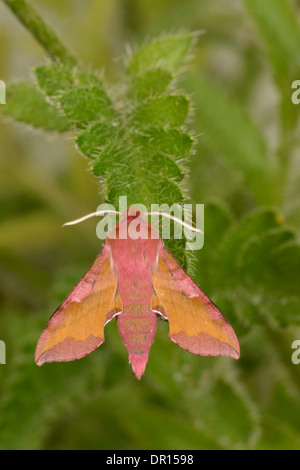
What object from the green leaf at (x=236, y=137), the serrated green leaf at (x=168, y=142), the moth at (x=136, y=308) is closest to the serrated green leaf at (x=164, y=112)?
the serrated green leaf at (x=168, y=142)

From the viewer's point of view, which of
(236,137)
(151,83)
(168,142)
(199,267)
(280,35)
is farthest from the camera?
(236,137)

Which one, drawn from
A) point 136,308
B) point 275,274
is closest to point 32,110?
point 136,308

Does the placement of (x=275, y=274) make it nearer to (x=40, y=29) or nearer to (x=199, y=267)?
(x=199, y=267)

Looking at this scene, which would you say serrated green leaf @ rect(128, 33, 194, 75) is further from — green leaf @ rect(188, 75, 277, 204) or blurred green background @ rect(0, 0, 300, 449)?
green leaf @ rect(188, 75, 277, 204)

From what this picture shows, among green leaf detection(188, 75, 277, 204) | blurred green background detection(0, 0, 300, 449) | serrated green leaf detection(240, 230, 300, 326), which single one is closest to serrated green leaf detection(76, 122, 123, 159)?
blurred green background detection(0, 0, 300, 449)
